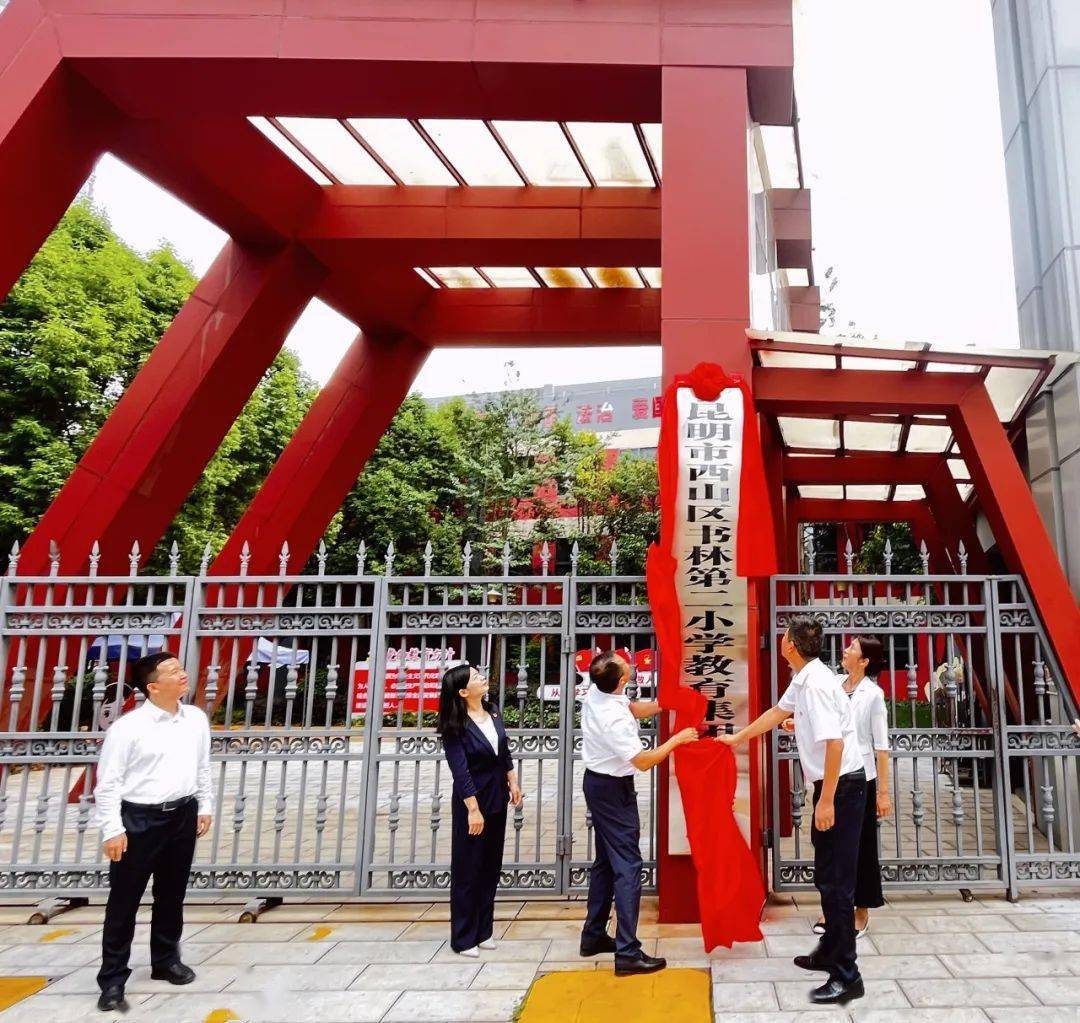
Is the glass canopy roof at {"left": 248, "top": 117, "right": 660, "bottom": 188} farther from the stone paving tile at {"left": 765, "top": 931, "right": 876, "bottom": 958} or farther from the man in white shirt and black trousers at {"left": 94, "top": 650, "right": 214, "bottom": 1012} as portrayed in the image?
the stone paving tile at {"left": 765, "top": 931, "right": 876, "bottom": 958}

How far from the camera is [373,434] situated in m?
11.0

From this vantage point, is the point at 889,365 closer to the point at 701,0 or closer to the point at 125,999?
the point at 701,0

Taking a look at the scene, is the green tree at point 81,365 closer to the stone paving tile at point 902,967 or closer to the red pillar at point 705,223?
the red pillar at point 705,223

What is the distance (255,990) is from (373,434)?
8.08 m

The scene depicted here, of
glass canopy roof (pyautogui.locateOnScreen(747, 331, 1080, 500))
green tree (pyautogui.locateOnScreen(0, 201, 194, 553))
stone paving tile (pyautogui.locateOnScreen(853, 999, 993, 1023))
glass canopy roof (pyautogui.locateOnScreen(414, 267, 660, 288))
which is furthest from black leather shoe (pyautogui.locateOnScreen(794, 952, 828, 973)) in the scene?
green tree (pyautogui.locateOnScreen(0, 201, 194, 553))

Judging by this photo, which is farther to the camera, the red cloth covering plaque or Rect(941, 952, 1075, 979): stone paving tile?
the red cloth covering plaque

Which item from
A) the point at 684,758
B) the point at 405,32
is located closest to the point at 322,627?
the point at 684,758

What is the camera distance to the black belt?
11.8 ft

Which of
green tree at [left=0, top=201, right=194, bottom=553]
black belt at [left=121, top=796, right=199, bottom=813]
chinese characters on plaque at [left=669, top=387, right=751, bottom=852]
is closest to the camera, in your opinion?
black belt at [left=121, top=796, right=199, bottom=813]

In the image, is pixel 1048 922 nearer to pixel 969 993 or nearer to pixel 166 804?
pixel 969 993

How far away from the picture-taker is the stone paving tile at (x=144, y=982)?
147 inches

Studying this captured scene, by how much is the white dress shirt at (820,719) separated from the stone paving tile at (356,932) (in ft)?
7.59

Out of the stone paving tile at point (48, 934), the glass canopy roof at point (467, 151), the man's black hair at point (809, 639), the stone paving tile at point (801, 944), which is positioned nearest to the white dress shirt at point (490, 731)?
the man's black hair at point (809, 639)

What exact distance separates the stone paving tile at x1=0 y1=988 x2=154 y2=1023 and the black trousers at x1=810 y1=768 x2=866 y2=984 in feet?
10.1
